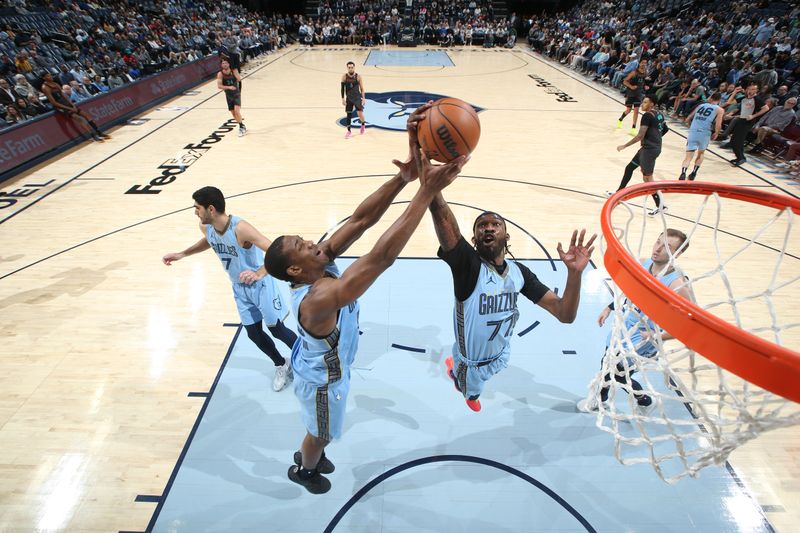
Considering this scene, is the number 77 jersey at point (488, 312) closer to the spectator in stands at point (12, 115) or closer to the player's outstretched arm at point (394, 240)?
the player's outstretched arm at point (394, 240)

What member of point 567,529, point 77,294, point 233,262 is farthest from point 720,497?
point 77,294

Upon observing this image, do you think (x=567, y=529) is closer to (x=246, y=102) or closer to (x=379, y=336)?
(x=379, y=336)

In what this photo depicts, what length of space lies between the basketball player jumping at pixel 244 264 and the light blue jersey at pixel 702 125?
7.15 metres

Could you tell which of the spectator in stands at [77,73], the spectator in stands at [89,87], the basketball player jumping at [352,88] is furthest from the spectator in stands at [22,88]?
the basketball player jumping at [352,88]

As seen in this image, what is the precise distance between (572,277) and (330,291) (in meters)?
1.23

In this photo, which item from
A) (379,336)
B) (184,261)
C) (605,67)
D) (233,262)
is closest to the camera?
(233,262)

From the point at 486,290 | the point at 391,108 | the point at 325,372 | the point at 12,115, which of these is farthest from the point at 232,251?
the point at 391,108

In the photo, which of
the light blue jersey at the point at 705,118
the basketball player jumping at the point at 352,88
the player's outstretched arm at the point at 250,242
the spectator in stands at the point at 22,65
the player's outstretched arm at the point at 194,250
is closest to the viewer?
the player's outstretched arm at the point at 250,242

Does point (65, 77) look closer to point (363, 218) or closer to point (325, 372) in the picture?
point (363, 218)

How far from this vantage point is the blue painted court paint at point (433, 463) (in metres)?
2.82

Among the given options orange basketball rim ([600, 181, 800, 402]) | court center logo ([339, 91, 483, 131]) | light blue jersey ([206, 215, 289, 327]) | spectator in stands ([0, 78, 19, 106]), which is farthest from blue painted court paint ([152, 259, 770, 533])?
spectator in stands ([0, 78, 19, 106])

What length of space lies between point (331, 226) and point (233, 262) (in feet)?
9.27

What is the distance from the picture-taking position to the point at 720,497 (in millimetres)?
2926

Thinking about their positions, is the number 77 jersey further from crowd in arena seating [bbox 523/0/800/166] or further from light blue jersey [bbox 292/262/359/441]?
crowd in arena seating [bbox 523/0/800/166]
